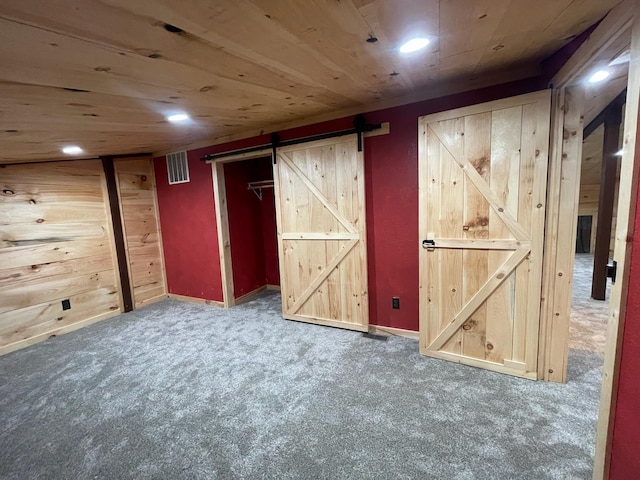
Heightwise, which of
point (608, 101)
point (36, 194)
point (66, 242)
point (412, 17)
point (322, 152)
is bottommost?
point (66, 242)

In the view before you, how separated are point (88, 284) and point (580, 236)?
9.80 m

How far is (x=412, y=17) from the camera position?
1.31 m

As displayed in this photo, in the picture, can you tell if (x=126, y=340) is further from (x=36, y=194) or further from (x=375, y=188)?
(x=375, y=188)

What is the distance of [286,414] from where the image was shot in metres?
1.91

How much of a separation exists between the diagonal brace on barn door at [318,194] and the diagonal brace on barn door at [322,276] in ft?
0.57

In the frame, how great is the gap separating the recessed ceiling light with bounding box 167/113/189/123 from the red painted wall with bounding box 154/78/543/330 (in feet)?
3.83

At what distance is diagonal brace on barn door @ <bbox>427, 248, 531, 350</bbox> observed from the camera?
2098 millimetres

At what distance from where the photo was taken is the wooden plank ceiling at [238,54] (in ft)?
3.62

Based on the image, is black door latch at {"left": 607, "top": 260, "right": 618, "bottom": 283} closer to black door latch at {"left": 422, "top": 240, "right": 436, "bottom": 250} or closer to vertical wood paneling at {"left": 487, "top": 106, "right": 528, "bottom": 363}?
vertical wood paneling at {"left": 487, "top": 106, "right": 528, "bottom": 363}

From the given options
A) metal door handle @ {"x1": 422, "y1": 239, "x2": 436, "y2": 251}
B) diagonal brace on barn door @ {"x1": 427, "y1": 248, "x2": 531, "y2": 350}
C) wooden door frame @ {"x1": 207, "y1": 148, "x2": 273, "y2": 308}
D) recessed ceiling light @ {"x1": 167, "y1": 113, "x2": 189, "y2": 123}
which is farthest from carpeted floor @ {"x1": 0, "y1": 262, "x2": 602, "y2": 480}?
recessed ceiling light @ {"x1": 167, "y1": 113, "x2": 189, "y2": 123}

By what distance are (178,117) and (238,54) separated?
131 centimetres

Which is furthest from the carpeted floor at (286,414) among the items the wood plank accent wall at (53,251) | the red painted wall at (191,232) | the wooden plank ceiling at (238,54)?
the wooden plank ceiling at (238,54)

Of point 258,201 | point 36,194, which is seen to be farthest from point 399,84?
point 36,194

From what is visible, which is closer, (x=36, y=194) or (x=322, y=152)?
(x=322, y=152)
